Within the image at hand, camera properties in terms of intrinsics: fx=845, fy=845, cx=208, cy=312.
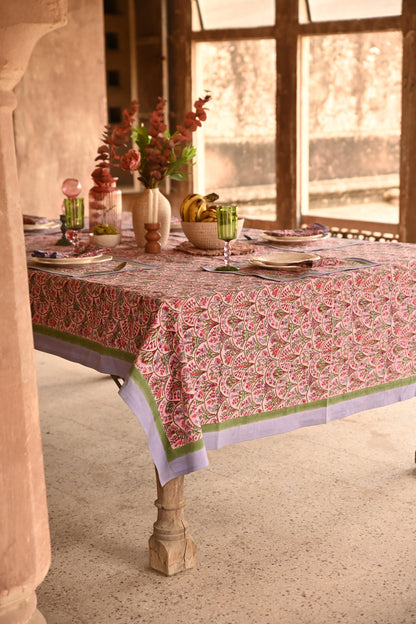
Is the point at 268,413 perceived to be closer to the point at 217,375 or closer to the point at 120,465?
the point at 217,375

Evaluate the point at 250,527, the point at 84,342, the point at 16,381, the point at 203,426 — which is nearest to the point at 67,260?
the point at 84,342

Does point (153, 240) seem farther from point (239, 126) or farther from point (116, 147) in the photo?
point (239, 126)

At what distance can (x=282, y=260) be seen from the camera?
9.24 ft

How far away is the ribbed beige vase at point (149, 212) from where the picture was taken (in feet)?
10.8

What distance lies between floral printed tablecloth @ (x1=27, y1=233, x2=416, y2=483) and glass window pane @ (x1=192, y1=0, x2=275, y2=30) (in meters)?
3.46

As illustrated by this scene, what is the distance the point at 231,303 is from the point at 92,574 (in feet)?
2.98

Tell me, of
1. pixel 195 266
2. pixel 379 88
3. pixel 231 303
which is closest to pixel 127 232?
pixel 195 266

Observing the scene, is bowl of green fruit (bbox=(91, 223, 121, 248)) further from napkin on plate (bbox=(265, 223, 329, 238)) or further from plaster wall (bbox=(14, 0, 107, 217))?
plaster wall (bbox=(14, 0, 107, 217))

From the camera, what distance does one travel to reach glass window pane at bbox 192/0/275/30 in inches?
231

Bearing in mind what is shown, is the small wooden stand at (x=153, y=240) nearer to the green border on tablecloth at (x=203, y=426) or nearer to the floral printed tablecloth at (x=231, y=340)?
the floral printed tablecloth at (x=231, y=340)

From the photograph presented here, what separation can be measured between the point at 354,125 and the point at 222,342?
3830 millimetres

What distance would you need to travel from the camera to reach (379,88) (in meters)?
5.48

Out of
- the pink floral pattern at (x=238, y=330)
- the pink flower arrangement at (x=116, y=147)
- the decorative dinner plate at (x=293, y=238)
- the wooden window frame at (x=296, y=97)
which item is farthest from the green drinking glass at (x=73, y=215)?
the wooden window frame at (x=296, y=97)

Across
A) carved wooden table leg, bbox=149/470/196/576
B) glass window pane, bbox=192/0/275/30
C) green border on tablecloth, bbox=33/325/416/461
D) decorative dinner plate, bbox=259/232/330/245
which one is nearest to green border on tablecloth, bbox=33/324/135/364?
green border on tablecloth, bbox=33/325/416/461
